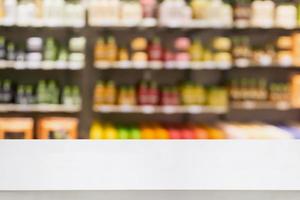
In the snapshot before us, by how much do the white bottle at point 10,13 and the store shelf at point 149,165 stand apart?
2.92m

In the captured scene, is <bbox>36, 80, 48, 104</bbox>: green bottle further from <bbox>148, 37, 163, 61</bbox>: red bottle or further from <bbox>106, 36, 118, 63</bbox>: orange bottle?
<bbox>148, 37, 163, 61</bbox>: red bottle

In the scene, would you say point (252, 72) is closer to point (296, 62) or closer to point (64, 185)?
point (296, 62)

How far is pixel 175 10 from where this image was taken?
405 centimetres

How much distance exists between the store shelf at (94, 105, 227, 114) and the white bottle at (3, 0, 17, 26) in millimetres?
967

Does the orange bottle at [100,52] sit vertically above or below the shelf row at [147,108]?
above

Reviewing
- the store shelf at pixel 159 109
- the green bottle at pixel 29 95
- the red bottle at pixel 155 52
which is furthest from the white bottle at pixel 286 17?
the green bottle at pixel 29 95

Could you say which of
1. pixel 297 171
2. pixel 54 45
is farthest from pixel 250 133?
pixel 297 171

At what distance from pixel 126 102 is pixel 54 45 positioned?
75 cm

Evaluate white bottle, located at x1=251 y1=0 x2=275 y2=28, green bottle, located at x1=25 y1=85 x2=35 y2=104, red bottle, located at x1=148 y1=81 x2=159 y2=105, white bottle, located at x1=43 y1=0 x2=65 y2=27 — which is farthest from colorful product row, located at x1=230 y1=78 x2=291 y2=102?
green bottle, located at x1=25 y1=85 x2=35 y2=104

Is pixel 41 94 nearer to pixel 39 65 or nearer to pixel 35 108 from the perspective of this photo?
pixel 35 108

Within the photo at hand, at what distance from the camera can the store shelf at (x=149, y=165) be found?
1.22m

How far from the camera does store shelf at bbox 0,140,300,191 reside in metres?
1.22

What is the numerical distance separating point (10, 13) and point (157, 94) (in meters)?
Result: 1.37

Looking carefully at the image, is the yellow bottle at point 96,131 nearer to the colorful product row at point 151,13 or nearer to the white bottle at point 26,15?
the colorful product row at point 151,13
